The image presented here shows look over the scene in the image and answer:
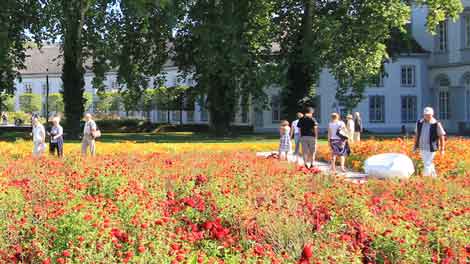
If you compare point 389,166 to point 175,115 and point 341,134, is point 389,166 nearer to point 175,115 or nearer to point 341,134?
point 341,134

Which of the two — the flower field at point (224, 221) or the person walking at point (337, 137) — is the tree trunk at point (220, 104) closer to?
the person walking at point (337, 137)

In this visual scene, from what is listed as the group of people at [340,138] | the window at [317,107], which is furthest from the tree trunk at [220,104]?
the window at [317,107]

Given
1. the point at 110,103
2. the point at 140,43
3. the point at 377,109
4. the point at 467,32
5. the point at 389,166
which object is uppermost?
the point at 467,32

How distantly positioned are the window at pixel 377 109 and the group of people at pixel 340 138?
33388mm

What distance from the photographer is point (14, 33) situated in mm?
38438

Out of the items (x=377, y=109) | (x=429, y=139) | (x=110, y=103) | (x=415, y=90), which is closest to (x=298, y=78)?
(x=377, y=109)

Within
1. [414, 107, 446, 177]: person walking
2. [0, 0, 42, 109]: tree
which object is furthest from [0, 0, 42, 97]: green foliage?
[414, 107, 446, 177]: person walking

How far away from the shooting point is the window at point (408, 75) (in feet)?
188

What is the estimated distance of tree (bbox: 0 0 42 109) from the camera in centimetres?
3512

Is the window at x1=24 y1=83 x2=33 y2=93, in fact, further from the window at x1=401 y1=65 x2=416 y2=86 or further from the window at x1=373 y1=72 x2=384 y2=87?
the window at x1=401 y1=65 x2=416 y2=86

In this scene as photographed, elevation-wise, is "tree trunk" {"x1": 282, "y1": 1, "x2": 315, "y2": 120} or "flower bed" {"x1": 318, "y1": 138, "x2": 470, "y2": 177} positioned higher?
"tree trunk" {"x1": 282, "y1": 1, "x2": 315, "y2": 120}

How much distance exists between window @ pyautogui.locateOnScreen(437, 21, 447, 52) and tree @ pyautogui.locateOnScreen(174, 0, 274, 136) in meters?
21.5

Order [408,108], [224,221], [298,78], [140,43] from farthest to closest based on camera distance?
[408,108] < [140,43] < [298,78] < [224,221]

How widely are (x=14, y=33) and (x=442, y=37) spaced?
34.5m
